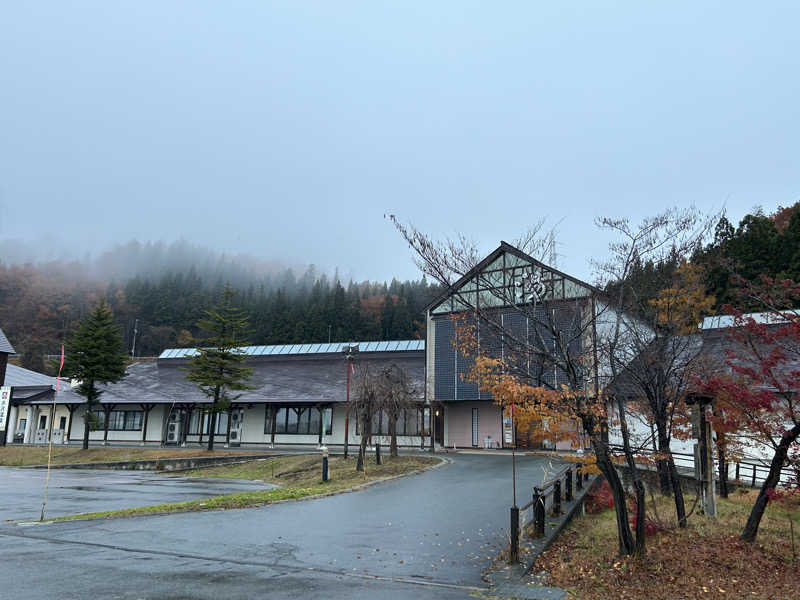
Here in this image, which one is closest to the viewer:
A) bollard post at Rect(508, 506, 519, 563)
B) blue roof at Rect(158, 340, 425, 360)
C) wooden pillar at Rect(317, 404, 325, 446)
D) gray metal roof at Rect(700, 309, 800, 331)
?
bollard post at Rect(508, 506, 519, 563)

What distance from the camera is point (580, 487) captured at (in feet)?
46.2

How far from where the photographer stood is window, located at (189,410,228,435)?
38344 millimetres

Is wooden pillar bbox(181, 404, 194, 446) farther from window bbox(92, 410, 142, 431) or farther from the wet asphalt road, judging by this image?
the wet asphalt road

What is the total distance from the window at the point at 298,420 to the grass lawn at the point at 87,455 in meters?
5.40

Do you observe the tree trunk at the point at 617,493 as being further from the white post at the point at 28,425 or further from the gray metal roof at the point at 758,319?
the white post at the point at 28,425

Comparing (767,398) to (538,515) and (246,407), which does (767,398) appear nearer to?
(538,515)

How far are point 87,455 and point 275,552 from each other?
91.9 feet

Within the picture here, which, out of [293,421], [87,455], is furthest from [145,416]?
[293,421]

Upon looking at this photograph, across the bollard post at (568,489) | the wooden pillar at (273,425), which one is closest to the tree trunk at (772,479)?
the bollard post at (568,489)

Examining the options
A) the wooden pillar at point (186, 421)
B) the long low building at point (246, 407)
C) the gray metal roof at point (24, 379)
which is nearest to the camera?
the long low building at point (246, 407)

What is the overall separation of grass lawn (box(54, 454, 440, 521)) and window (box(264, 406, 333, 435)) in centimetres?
904

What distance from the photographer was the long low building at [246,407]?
3491 cm

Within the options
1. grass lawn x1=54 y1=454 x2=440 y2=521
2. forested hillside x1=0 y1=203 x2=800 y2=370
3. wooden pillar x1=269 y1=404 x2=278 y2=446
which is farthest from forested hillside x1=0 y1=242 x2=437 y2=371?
grass lawn x1=54 y1=454 x2=440 y2=521

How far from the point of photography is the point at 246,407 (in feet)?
123
